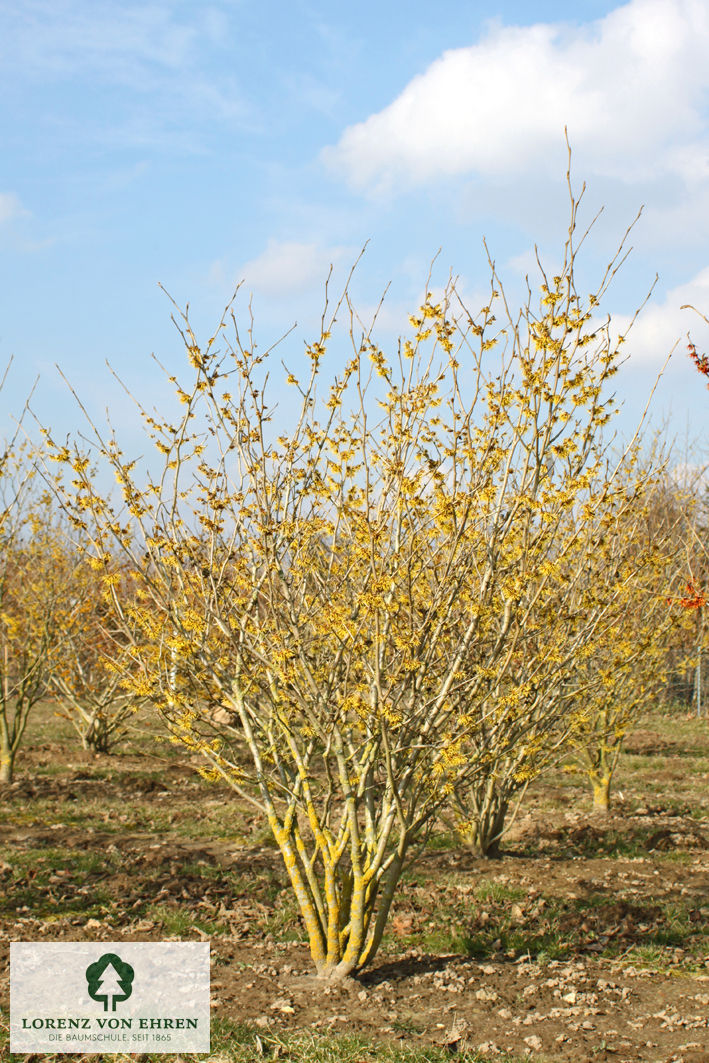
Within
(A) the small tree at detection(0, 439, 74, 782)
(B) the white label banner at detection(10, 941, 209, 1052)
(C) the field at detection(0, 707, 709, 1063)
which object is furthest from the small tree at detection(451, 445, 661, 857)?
(A) the small tree at detection(0, 439, 74, 782)

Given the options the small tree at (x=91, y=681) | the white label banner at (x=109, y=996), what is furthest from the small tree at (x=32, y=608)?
the white label banner at (x=109, y=996)

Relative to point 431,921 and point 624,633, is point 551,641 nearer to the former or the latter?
point 431,921

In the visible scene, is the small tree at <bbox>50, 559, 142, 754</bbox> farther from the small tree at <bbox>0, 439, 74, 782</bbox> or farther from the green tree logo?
the green tree logo

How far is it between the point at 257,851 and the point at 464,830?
3306 mm

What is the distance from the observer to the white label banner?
3.87 metres

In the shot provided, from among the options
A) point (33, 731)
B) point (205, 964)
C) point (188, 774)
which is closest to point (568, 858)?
point (205, 964)

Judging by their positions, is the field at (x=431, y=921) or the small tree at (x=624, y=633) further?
the small tree at (x=624, y=633)

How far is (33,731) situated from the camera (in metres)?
14.2

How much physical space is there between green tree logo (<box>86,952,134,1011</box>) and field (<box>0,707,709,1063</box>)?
43cm

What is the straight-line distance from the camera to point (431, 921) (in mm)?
5527

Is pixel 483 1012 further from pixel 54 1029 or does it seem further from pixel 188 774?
pixel 188 774

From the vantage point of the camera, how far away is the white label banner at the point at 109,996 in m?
3.87

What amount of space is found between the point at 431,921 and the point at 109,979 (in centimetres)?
206

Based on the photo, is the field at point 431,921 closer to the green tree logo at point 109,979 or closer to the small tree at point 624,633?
the green tree logo at point 109,979
